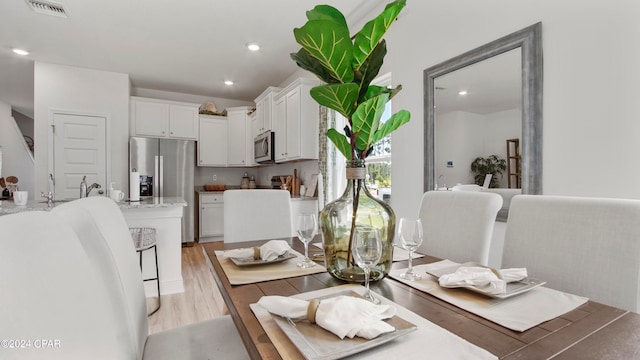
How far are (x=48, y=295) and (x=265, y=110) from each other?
13.9 feet

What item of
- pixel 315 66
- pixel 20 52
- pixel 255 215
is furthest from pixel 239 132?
pixel 315 66

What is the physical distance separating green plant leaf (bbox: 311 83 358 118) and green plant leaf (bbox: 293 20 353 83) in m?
0.09

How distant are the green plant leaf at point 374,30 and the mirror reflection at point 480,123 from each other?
113 cm

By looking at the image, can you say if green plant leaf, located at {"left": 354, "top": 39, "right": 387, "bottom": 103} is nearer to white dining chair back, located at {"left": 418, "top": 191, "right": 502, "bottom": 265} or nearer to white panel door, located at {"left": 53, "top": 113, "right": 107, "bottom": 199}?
white dining chair back, located at {"left": 418, "top": 191, "right": 502, "bottom": 265}

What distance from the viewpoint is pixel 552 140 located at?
151cm

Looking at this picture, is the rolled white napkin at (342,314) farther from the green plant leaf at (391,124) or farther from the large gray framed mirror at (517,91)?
the large gray framed mirror at (517,91)

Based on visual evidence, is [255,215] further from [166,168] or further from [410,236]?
[166,168]

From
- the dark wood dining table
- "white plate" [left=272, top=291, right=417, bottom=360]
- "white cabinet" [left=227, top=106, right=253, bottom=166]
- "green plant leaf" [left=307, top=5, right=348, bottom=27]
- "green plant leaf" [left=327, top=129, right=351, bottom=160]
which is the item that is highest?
"white cabinet" [left=227, top=106, right=253, bottom=166]

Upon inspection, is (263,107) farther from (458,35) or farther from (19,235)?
(19,235)

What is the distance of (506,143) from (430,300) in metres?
1.28

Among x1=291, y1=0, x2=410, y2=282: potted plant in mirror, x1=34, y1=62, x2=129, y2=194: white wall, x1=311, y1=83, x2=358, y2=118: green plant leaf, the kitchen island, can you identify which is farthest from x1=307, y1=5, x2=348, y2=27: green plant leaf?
x1=34, y1=62, x2=129, y2=194: white wall

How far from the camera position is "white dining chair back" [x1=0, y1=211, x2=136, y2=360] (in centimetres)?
41

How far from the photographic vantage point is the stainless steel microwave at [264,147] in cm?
429

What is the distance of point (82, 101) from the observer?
419 centimetres
